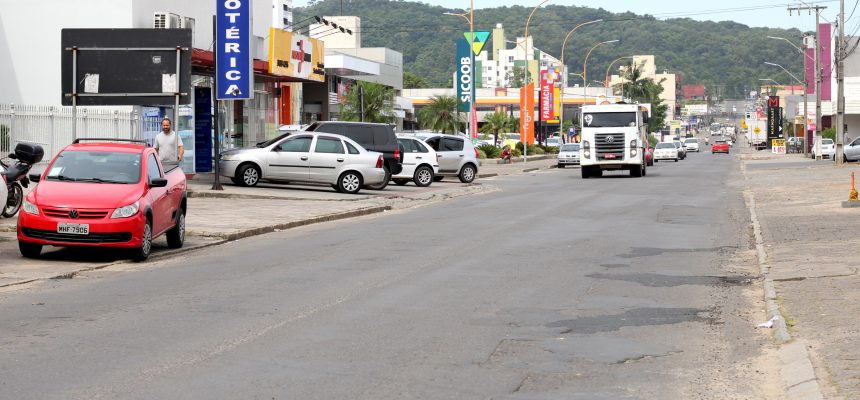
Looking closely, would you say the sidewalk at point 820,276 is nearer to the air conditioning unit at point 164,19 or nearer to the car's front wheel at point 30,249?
the car's front wheel at point 30,249

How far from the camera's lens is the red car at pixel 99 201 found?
51.4 ft

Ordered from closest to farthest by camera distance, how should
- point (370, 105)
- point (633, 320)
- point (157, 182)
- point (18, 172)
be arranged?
point (633, 320)
point (157, 182)
point (18, 172)
point (370, 105)

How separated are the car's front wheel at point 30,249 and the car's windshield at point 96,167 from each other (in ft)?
3.22

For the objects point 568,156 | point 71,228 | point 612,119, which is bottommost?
point 71,228

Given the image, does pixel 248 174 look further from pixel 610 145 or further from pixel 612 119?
pixel 612 119

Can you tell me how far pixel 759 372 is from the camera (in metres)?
8.88

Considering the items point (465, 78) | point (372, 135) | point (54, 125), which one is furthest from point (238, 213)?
point (465, 78)

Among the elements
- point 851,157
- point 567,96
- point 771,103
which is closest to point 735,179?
point 851,157

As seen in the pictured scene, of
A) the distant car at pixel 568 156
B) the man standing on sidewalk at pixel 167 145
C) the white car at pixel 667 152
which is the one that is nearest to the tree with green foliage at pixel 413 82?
the white car at pixel 667 152

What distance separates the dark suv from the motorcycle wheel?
49.8 ft

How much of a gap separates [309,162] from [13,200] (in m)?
12.1

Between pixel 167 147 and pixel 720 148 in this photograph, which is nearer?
pixel 167 147

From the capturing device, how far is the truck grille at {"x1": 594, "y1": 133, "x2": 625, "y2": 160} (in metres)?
45.6

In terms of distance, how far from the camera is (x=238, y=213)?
80.0 feet
